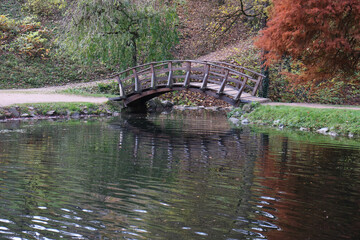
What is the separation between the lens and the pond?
4664 millimetres

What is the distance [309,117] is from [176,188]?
10207 mm

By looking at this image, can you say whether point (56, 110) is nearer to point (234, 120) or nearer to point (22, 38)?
point (234, 120)

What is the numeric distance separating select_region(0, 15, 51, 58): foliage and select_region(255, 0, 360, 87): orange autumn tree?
781 inches

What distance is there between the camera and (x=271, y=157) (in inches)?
358

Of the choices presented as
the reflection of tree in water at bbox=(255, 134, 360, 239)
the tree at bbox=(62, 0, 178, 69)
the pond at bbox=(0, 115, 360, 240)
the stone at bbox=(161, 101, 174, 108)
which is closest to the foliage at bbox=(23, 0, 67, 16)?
the tree at bbox=(62, 0, 178, 69)

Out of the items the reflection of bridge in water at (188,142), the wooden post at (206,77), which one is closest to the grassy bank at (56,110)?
the reflection of bridge in water at (188,142)

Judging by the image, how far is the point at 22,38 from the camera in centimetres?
2942

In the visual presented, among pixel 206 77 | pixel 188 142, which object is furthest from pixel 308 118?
pixel 188 142

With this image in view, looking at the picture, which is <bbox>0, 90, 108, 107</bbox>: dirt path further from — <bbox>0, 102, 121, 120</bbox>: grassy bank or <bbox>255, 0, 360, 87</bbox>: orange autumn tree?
<bbox>255, 0, 360, 87</bbox>: orange autumn tree

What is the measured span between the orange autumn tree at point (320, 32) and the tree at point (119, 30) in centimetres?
964

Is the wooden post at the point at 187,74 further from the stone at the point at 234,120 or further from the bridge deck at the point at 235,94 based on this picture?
the stone at the point at 234,120

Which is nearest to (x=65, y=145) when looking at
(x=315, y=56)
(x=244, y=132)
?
(x=244, y=132)

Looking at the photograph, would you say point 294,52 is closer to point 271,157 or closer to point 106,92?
point 271,157

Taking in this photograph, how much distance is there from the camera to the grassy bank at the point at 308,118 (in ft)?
45.9
